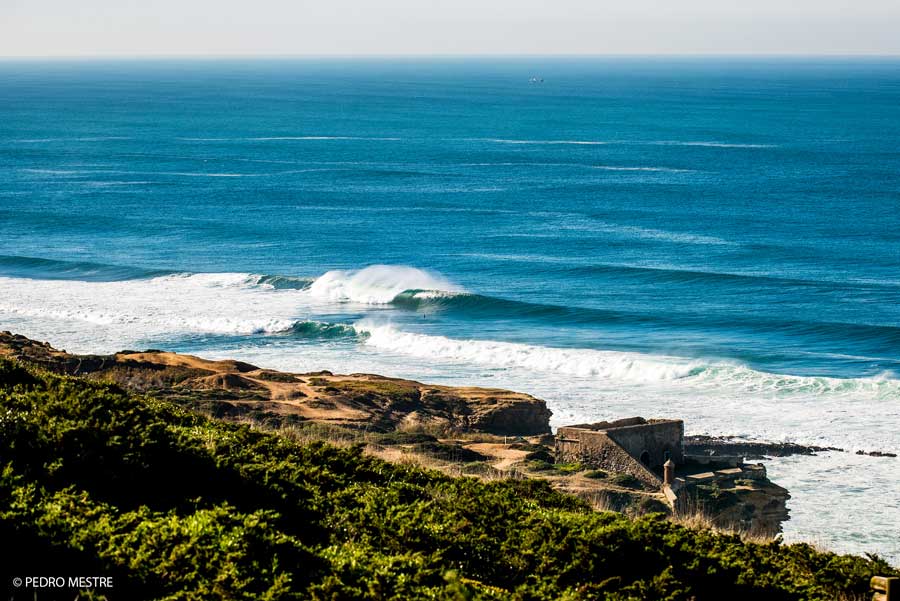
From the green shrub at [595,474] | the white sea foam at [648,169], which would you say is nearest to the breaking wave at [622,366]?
the green shrub at [595,474]

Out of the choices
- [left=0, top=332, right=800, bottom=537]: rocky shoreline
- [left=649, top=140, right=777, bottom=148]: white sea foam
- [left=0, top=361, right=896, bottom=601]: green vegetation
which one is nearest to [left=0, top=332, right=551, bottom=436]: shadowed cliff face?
[left=0, top=332, right=800, bottom=537]: rocky shoreline

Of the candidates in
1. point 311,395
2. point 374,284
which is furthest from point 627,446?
point 374,284

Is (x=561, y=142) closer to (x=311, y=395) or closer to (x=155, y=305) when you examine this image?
(x=155, y=305)

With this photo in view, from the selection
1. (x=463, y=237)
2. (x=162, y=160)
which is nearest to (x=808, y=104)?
(x=162, y=160)

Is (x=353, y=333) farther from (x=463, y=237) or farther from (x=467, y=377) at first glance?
(x=463, y=237)

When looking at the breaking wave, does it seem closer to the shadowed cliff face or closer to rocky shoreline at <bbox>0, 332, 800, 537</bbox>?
rocky shoreline at <bbox>0, 332, 800, 537</bbox>

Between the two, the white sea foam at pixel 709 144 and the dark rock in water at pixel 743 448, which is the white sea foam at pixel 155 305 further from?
the white sea foam at pixel 709 144
